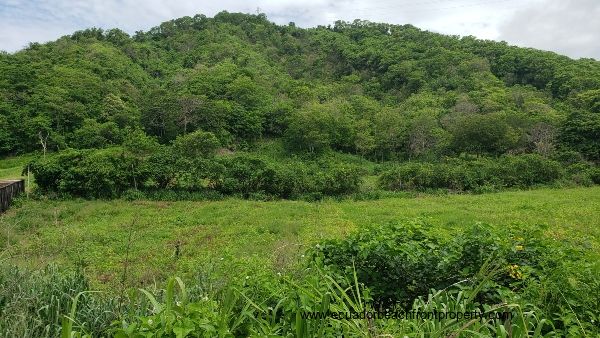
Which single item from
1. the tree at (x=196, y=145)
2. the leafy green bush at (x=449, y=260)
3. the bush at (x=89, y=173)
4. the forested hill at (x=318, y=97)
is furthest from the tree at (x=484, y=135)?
the leafy green bush at (x=449, y=260)

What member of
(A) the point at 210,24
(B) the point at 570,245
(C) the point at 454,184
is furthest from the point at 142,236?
(A) the point at 210,24

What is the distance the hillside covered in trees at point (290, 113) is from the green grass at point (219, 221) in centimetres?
326

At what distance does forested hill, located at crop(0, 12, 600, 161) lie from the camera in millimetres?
35812

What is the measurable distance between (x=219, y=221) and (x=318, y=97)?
3587 cm

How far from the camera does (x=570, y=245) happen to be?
444 cm

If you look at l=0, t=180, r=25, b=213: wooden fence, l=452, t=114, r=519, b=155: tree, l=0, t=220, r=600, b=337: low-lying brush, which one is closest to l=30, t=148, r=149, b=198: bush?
Result: l=0, t=180, r=25, b=213: wooden fence

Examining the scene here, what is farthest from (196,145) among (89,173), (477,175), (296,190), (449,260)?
(449,260)

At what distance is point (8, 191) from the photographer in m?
20.2

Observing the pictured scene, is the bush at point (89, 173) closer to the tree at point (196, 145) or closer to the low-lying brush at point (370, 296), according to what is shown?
the tree at point (196, 145)

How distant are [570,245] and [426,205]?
18098 mm

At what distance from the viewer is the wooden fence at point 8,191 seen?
19.5m

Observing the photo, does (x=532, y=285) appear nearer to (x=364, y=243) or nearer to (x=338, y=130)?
(x=364, y=243)

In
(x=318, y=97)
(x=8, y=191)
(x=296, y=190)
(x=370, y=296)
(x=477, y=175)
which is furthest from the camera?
(x=318, y=97)

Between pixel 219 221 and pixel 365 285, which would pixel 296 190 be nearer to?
pixel 219 221
